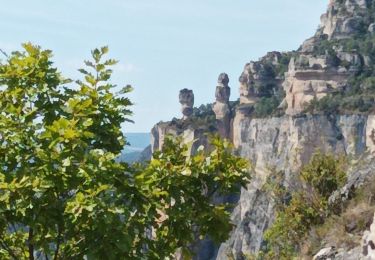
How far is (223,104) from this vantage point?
9650 centimetres

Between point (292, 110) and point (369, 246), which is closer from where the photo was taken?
point (369, 246)

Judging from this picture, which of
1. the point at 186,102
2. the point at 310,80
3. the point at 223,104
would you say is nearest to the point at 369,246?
the point at 310,80

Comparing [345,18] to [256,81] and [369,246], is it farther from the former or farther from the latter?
[369,246]

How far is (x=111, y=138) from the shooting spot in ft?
22.5

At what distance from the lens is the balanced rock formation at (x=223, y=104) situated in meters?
93.9

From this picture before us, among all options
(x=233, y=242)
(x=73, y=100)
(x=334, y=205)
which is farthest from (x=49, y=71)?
(x=233, y=242)

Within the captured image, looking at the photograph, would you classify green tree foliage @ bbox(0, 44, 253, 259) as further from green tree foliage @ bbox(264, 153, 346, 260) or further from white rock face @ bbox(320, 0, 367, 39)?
white rock face @ bbox(320, 0, 367, 39)

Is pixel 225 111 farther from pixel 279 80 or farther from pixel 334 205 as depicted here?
pixel 334 205

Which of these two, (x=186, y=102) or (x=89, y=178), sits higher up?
(x=186, y=102)

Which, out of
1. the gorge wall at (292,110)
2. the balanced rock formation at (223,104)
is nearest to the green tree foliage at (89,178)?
the gorge wall at (292,110)

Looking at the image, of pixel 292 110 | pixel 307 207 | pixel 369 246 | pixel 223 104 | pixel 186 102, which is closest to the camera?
pixel 369 246

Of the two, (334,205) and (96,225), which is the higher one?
(96,225)

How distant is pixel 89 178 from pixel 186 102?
93.8 metres

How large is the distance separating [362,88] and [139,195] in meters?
74.6
